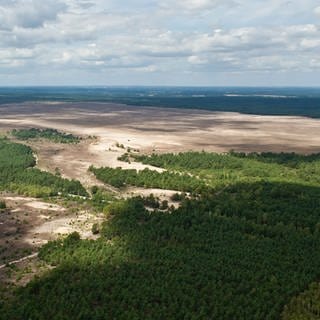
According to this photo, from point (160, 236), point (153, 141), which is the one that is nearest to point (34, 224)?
point (160, 236)

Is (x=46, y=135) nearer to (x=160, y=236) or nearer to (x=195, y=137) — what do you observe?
(x=195, y=137)

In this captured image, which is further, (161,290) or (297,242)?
(297,242)

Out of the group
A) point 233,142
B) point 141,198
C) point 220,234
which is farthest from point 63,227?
point 233,142

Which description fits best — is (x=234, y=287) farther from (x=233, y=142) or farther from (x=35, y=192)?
(x=233, y=142)

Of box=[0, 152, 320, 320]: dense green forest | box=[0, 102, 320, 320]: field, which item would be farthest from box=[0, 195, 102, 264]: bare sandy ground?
box=[0, 152, 320, 320]: dense green forest

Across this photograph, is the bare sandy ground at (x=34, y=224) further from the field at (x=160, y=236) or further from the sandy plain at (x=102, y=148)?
the field at (x=160, y=236)

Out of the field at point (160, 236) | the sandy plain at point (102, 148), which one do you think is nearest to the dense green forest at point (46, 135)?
the sandy plain at point (102, 148)
